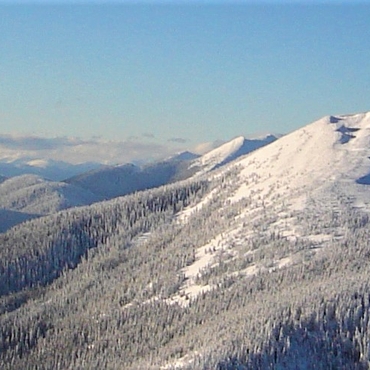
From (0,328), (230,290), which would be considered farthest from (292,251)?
(0,328)

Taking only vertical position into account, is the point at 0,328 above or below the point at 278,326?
below

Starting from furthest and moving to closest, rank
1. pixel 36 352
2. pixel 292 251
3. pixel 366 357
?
pixel 292 251
pixel 36 352
pixel 366 357

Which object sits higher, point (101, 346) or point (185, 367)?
point (185, 367)

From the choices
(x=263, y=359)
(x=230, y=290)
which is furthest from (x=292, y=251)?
(x=263, y=359)

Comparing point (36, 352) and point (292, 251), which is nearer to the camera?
point (36, 352)

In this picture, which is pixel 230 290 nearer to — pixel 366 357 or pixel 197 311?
pixel 197 311

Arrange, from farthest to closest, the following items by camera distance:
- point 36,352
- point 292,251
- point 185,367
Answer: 1. point 292,251
2. point 36,352
3. point 185,367

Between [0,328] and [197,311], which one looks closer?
[197,311]

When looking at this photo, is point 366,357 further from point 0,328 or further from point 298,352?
point 0,328

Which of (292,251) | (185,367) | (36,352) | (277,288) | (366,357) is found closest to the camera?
(185,367)
